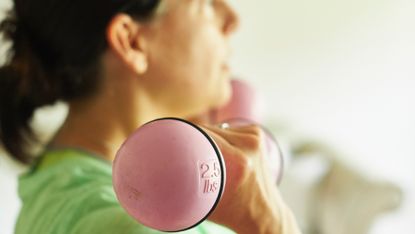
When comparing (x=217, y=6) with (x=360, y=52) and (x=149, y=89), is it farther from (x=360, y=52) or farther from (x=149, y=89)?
(x=360, y=52)

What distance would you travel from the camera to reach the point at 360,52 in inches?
75.1

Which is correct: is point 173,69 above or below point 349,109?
above

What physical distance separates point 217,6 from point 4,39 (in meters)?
0.31

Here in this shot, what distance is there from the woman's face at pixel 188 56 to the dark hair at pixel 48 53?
42 millimetres

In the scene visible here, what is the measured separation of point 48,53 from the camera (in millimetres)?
869

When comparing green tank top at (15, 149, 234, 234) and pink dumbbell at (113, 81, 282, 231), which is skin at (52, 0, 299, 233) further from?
pink dumbbell at (113, 81, 282, 231)

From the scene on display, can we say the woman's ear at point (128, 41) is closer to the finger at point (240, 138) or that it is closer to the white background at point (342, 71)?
the finger at point (240, 138)

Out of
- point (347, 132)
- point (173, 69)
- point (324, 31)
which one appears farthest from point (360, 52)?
point (173, 69)

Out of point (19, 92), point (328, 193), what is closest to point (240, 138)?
point (19, 92)

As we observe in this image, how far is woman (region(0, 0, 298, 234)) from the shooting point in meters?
0.79

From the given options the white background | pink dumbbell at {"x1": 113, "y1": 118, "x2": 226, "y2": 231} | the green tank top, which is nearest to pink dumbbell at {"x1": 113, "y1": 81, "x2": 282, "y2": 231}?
pink dumbbell at {"x1": 113, "y1": 118, "x2": 226, "y2": 231}

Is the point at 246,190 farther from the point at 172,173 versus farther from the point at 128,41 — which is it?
the point at 128,41

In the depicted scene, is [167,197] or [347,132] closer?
A: [167,197]

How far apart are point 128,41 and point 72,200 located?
0.78 feet
